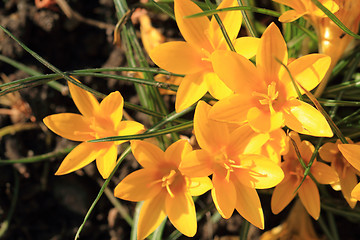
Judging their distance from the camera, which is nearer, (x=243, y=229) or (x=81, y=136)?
(x=81, y=136)

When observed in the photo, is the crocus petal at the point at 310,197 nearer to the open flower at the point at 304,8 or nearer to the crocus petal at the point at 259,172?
the crocus petal at the point at 259,172

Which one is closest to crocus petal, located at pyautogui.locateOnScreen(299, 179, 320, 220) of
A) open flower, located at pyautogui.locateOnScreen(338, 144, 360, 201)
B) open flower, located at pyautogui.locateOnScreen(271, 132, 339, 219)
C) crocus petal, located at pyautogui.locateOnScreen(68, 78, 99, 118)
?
open flower, located at pyautogui.locateOnScreen(271, 132, 339, 219)

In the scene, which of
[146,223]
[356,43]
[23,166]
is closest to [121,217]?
[23,166]

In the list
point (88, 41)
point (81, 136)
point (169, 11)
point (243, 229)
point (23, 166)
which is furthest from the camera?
point (88, 41)

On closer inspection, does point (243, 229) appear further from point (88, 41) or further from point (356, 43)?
point (88, 41)

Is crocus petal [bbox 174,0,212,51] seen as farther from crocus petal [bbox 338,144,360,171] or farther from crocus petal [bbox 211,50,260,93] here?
crocus petal [bbox 338,144,360,171]

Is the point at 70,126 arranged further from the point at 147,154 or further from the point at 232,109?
the point at 232,109

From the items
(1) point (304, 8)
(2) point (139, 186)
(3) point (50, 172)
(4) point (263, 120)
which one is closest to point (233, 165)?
(4) point (263, 120)
